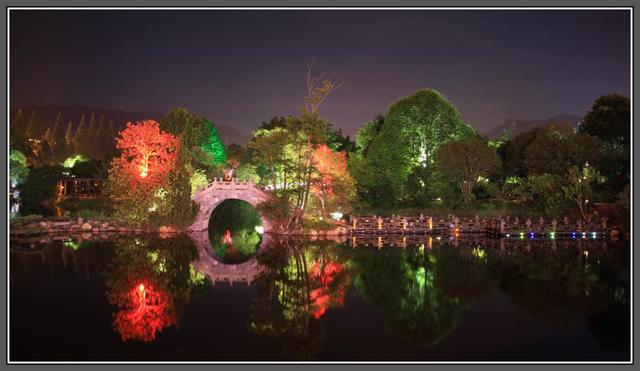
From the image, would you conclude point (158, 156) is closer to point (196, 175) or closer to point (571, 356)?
point (196, 175)

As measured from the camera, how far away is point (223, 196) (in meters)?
33.6

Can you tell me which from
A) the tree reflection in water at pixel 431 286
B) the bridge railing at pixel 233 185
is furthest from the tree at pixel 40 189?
the tree reflection in water at pixel 431 286

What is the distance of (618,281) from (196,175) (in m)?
25.4

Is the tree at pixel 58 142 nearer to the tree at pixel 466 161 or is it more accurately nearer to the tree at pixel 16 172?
the tree at pixel 16 172

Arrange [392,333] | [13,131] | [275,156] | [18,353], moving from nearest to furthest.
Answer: [18,353] < [392,333] < [275,156] < [13,131]

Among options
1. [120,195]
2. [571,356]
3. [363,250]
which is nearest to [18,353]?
[571,356]

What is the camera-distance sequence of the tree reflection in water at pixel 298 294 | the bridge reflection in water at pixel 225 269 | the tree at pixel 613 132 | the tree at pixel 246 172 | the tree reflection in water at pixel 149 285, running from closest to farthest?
1. the tree reflection in water at pixel 298 294
2. the tree reflection in water at pixel 149 285
3. the bridge reflection in water at pixel 225 269
4. the tree at pixel 613 132
5. the tree at pixel 246 172

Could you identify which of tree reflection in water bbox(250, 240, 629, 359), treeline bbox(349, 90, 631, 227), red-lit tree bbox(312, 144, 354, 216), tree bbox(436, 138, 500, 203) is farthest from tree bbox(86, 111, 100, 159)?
tree reflection in water bbox(250, 240, 629, 359)

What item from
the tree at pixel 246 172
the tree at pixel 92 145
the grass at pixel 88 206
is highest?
the tree at pixel 92 145

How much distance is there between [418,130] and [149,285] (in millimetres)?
27791

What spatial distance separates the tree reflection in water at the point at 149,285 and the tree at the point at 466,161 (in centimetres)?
1837

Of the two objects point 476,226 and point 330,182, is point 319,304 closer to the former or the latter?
point 330,182

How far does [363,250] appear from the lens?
26375 mm

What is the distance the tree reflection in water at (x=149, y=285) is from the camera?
1433 cm
